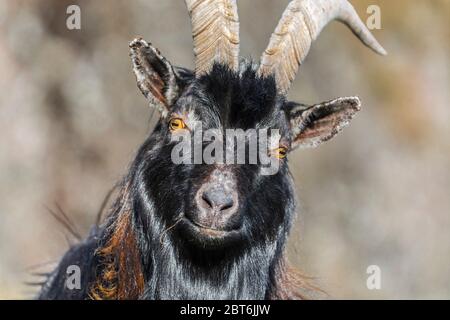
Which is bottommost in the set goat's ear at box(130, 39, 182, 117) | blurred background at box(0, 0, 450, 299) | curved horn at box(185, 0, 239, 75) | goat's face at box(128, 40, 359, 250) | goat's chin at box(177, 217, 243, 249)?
goat's chin at box(177, 217, 243, 249)

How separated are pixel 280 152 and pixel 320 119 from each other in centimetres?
68

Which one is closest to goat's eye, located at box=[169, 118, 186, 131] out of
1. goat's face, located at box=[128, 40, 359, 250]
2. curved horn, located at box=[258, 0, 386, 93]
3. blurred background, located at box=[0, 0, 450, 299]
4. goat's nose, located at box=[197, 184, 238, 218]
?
goat's face, located at box=[128, 40, 359, 250]

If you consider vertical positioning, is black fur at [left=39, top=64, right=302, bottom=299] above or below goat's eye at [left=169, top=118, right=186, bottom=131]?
below

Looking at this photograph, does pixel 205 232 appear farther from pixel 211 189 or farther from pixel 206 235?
pixel 211 189

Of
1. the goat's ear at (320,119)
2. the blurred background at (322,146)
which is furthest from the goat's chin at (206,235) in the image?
the blurred background at (322,146)

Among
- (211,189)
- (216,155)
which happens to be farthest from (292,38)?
(211,189)

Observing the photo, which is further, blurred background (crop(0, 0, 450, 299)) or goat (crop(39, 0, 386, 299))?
blurred background (crop(0, 0, 450, 299))

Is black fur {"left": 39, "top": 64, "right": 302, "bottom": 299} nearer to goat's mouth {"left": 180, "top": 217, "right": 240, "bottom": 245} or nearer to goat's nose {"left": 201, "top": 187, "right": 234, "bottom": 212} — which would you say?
goat's mouth {"left": 180, "top": 217, "right": 240, "bottom": 245}

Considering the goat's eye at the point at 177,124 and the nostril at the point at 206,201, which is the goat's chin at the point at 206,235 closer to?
the nostril at the point at 206,201

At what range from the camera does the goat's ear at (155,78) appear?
6.68m

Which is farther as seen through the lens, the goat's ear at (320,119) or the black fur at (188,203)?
the goat's ear at (320,119)

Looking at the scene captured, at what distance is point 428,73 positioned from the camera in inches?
803

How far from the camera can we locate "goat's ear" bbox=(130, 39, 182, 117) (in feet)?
21.9

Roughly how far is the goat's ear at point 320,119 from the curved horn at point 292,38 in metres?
0.26
